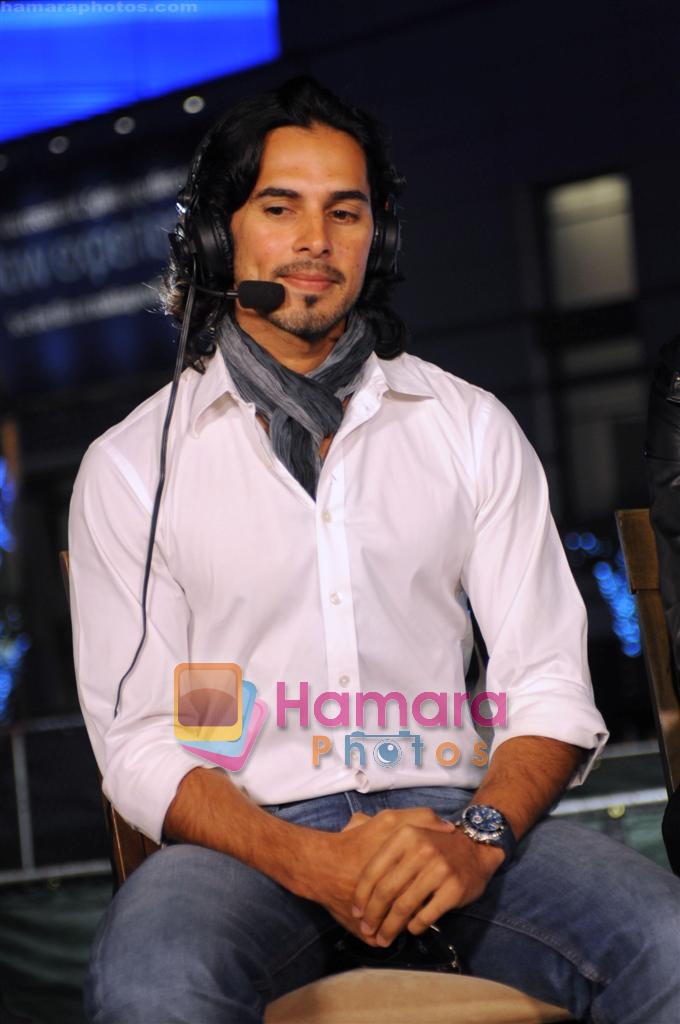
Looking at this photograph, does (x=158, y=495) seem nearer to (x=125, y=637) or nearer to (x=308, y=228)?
(x=125, y=637)

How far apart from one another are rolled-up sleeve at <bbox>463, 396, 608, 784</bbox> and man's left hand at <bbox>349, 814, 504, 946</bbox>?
248mm

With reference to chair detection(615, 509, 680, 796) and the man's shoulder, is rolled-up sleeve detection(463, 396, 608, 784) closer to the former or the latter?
the man's shoulder

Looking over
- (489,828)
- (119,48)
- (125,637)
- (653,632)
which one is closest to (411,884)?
(489,828)

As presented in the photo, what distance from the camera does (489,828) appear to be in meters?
1.41

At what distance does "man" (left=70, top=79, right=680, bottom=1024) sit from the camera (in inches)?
53.0

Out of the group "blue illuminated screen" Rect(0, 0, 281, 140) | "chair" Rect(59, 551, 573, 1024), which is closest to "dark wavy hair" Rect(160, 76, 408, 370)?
"chair" Rect(59, 551, 573, 1024)

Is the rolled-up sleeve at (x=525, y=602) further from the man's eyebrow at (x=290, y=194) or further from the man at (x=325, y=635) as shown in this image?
the man's eyebrow at (x=290, y=194)

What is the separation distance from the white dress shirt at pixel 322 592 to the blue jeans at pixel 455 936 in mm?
158

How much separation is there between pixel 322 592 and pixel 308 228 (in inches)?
20.4

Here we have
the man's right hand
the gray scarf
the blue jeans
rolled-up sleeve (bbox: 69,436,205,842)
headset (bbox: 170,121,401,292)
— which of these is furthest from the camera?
headset (bbox: 170,121,401,292)

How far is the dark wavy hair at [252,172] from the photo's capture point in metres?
1.81

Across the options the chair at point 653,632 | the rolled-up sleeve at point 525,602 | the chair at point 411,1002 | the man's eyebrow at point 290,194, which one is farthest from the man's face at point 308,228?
the chair at point 411,1002

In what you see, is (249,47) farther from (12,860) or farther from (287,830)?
(287,830)

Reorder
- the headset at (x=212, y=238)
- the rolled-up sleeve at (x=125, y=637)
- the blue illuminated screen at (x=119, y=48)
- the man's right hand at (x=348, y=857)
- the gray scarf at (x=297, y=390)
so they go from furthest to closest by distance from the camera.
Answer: the blue illuminated screen at (x=119, y=48)
the headset at (x=212, y=238)
the gray scarf at (x=297, y=390)
the rolled-up sleeve at (x=125, y=637)
the man's right hand at (x=348, y=857)
